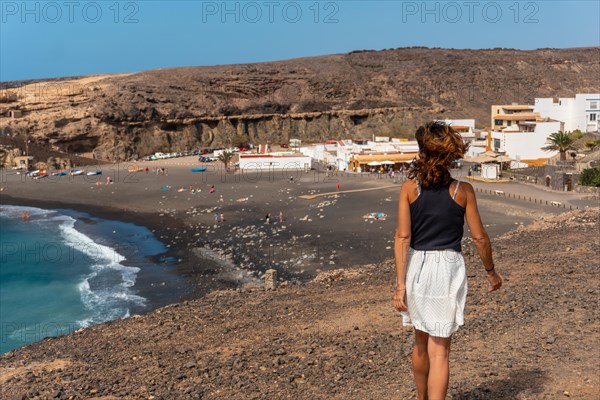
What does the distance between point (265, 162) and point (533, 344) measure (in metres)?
46.2

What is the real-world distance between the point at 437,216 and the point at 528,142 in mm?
43046

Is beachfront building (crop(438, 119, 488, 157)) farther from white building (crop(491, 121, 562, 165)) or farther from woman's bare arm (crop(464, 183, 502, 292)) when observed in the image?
woman's bare arm (crop(464, 183, 502, 292))

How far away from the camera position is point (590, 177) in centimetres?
3159

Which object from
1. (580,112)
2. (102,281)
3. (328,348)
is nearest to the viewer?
(328,348)

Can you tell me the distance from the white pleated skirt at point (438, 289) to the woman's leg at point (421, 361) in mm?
151

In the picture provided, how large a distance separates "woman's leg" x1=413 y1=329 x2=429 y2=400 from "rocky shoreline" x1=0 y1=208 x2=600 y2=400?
1.32 m

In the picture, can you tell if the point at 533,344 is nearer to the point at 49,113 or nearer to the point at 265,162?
the point at 265,162

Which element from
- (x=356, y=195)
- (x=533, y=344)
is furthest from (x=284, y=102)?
(x=533, y=344)

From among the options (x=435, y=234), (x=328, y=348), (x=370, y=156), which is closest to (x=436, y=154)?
(x=435, y=234)

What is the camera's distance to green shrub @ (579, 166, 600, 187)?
31047 mm

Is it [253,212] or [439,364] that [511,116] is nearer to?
[253,212]

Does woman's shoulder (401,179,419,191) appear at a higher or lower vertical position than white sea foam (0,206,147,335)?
higher

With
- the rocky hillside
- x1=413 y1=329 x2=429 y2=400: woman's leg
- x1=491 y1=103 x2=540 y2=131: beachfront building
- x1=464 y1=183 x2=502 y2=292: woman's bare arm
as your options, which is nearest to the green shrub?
x1=491 y1=103 x2=540 y2=131: beachfront building

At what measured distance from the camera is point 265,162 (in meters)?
52.6
